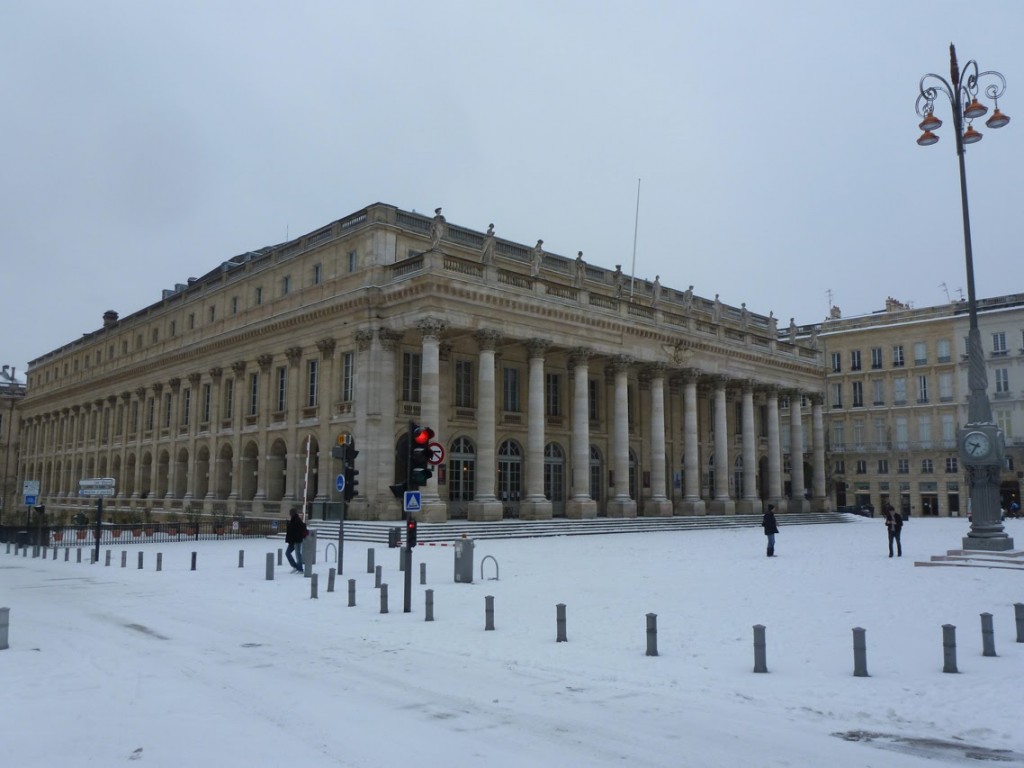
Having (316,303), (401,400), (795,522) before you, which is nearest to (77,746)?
(401,400)

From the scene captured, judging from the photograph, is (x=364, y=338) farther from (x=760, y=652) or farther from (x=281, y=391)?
(x=760, y=652)

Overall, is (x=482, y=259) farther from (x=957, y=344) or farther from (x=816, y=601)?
A: (x=957, y=344)

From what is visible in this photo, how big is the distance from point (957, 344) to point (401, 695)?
208 ft

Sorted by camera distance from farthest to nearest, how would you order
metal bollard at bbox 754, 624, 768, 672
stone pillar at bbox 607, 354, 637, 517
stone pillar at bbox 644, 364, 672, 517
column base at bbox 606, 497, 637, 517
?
stone pillar at bbox 644, 364, 672, 517 < stone pillar at bbox 607, 354, 637, 517 < column base at bbox 606, 497, 637, 517 < metal bollard at bbox 754, 624, 768, 672

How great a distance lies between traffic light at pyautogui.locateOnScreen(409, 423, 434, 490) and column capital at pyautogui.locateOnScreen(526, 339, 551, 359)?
79.5 ft

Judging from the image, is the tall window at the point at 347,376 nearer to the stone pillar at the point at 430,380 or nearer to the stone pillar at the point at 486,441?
the stone pillar at the point at 430,380

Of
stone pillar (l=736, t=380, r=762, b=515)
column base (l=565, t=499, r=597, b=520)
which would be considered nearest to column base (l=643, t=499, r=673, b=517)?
column base (l=565, t=499, r=597, b=520)

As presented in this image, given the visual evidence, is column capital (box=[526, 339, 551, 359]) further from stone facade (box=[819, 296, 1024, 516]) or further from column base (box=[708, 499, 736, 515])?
stone facade (box=[819, 296, 1024, 516])

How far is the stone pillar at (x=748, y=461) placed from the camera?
51.2 metres

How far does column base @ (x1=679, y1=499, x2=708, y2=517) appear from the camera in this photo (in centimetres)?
4634

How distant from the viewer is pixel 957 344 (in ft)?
202

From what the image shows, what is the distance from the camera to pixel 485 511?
3506cm

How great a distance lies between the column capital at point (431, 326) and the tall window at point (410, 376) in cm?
361

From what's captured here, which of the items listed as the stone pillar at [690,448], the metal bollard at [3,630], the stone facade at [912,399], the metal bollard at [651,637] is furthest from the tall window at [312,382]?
the stone facade at [912,399]
